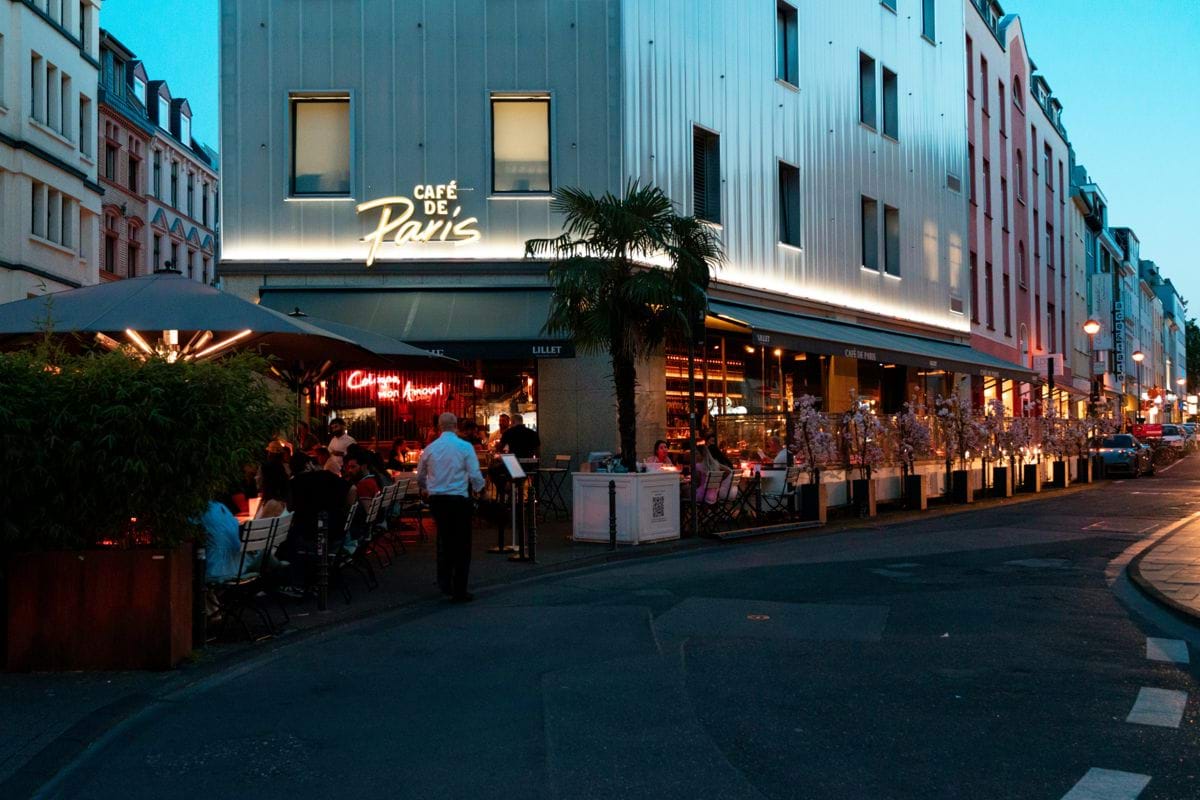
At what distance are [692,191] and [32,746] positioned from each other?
18660 mm

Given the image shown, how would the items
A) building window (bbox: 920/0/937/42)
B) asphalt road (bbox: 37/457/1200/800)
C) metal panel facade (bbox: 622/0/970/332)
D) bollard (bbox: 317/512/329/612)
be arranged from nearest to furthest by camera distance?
asphalt road (bbox: 37/457/1200/800)
bollard (bbox: 317/512/329/612)
metal panel facade (bbox: 622/0/970/332)
building window (bbox: 920/0/937/42)

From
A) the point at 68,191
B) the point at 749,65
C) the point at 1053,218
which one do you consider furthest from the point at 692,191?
the point at 1053,218

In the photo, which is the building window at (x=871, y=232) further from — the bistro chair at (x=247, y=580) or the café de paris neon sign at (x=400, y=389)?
the bistro chair at (x=247, y=580)

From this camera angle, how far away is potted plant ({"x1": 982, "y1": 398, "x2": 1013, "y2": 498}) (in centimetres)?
2586

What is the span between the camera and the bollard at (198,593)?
335 inches

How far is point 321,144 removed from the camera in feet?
69.6

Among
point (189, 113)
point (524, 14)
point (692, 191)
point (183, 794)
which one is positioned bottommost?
point (183, 794)

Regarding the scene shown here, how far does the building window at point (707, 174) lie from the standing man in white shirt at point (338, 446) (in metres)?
8.90

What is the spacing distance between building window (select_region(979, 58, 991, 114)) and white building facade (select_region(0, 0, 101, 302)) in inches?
1127

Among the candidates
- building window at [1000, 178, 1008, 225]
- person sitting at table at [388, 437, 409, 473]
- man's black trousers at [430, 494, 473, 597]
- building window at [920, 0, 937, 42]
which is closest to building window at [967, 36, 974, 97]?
building window at [920, 0, 937, 42]

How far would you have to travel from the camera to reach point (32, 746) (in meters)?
6.10

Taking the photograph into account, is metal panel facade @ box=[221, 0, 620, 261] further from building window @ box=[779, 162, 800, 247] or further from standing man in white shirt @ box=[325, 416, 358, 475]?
building window @ box=[779, 162, 800, 247]

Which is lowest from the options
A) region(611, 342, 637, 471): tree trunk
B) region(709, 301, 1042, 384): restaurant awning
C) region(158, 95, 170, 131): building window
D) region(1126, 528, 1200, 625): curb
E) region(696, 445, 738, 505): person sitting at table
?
region(1126, 528, 1200, 625): curb

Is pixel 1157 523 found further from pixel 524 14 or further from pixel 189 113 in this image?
pixel 189 113
